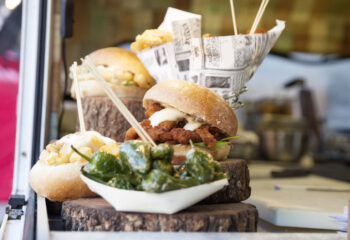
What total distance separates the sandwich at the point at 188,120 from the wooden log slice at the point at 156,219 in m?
0.25

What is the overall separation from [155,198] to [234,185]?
1.48 feet

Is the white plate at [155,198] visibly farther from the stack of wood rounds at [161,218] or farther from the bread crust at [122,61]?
the bread crust at [122,61]

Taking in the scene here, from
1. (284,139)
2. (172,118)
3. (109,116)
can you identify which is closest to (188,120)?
(172,118)

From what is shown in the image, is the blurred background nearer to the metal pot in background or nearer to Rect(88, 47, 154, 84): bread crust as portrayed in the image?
the metal pot in background

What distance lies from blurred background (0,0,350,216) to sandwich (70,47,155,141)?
73.9 inches

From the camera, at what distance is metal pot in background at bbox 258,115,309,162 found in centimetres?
524

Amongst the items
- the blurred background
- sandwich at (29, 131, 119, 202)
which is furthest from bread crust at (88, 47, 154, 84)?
the blurred background

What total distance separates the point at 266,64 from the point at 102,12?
3.04 m

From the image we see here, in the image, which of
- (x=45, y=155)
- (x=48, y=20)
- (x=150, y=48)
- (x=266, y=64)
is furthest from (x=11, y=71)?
(x=266, y=64)

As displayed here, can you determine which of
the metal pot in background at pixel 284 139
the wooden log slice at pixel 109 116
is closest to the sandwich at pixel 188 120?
the wooden log slice at pixel 109 116

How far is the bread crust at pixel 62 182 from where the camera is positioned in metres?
1.34

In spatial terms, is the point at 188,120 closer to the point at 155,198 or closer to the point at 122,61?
the point at 155,198

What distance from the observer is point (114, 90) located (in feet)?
6.46

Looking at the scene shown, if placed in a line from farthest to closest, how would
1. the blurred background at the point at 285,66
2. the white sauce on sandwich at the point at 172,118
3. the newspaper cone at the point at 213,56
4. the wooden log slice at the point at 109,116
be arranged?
the blurred background at the point at 285,66 → the wooden log slice at the point at 109,116 → the newspaper cone at the point at 213,56 → the white sauce on sandwich at the point at 172,118
